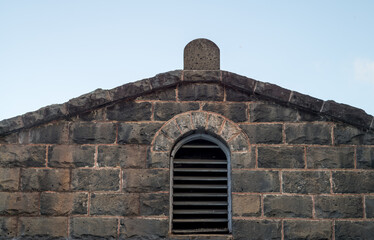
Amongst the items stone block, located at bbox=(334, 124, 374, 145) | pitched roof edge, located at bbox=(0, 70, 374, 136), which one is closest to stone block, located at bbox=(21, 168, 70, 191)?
pitched roof edge, located at bbox=(0, 70, 374, 136)

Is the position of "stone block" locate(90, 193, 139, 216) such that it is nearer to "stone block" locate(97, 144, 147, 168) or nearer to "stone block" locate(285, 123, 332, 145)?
"stone block" locate(97, 144, 147, 168)

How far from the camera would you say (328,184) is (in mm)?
5996

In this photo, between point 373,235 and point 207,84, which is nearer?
point 373,235

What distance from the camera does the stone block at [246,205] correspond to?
588 cm

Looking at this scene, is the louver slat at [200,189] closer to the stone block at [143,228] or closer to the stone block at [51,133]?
the stone block at [143,228]

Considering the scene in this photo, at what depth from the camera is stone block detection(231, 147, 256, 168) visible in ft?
19.8

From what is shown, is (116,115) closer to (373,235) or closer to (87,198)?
(87,198)

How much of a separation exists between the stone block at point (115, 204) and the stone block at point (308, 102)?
2670 millimetres

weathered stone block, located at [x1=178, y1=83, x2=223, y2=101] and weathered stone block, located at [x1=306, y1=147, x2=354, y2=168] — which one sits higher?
weathered stone block, located at [x1=178, y1=83, x2=223, y2=101]

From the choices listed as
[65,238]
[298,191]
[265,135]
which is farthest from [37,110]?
[298,191]

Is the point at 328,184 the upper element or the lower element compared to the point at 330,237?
upper

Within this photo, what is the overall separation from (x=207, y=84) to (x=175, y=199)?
1.78 meters

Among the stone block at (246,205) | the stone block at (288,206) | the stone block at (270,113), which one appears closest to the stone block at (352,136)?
the stone block at (270,113)

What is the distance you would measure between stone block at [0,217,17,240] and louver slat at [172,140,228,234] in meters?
2.26
